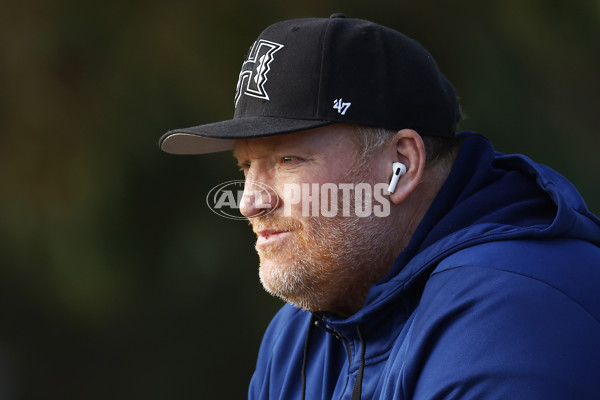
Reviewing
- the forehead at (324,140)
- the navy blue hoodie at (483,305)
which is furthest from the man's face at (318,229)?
the navy blue hoodie at (483,305)

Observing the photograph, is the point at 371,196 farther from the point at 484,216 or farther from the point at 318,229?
the point at 484,216

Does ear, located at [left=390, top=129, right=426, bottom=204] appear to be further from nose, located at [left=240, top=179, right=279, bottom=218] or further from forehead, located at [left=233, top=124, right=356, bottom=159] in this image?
nose, located at [left=240, top=179, right=279, bottom=218]

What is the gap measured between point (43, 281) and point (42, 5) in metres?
1.20

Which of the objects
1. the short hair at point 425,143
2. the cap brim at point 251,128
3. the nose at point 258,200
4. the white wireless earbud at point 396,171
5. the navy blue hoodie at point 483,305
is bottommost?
the navy blue hoodie at point 483,305

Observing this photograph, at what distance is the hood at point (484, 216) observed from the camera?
4.18 ft

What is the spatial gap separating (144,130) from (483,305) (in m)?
2.23

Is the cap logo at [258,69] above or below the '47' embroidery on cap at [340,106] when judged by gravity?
above

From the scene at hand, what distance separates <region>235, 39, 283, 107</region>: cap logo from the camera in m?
1.49

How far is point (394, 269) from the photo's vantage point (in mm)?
1374

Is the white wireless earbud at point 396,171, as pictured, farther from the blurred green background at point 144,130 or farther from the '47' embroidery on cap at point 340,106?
the blurred green background at point 144,130

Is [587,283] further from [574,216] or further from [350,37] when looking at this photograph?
[350,37]

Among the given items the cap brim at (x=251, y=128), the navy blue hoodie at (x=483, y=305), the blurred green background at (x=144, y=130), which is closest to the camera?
the navy blue hoodie at (x=483, y=305)

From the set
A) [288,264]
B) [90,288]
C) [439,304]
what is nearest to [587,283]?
[439,304]

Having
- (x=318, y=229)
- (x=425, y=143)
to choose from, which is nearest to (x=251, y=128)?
(x=318, y=229)
